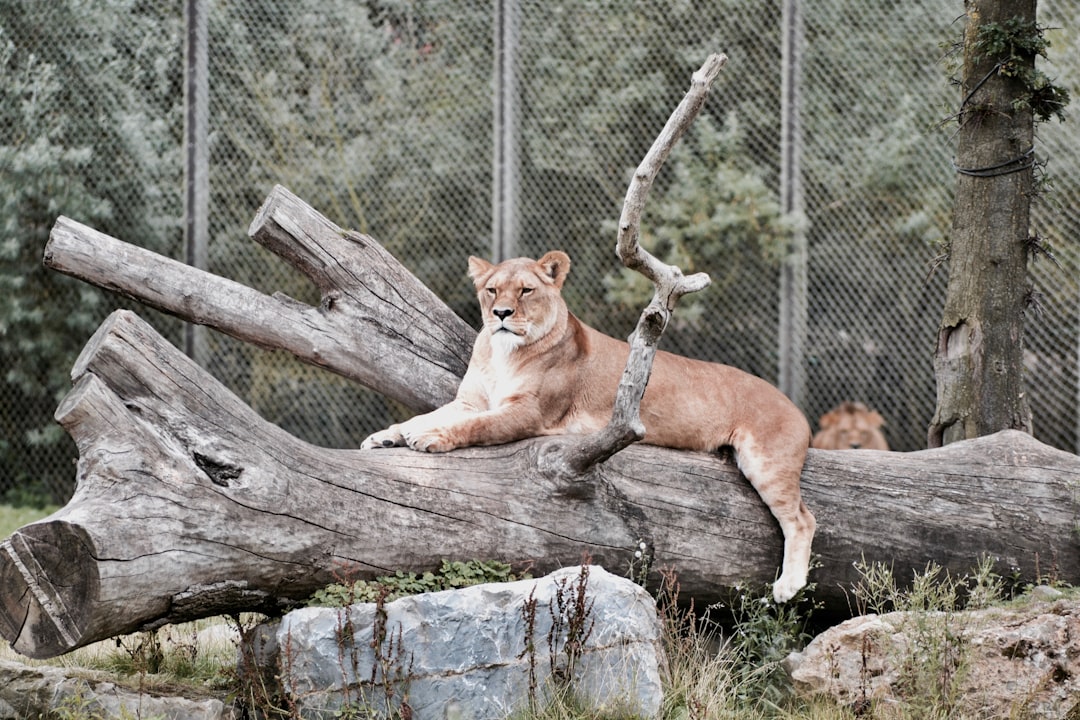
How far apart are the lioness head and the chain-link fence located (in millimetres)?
3935

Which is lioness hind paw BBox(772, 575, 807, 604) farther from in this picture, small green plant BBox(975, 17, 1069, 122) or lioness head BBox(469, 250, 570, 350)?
small green plant BBox(975, 17, 1069, 122)

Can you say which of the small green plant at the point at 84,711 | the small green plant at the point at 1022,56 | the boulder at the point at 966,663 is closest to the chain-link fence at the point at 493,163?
the small green plant at the point at 1022,56

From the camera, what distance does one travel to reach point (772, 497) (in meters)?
5.39

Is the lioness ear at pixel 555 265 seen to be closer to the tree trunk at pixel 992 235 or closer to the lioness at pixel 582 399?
the lioness at pixel 582 399

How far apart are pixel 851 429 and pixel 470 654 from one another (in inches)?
208

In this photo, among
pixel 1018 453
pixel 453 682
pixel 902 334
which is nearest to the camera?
pixel 453 682

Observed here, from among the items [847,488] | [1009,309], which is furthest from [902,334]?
[847,488]

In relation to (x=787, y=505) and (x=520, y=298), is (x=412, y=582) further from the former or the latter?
(x=787, y=505)

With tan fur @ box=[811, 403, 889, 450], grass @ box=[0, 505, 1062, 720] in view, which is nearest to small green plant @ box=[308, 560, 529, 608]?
grass @ box=[0, 505, 1062, 720]

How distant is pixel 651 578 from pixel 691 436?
0.75m

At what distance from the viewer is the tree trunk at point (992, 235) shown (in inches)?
237

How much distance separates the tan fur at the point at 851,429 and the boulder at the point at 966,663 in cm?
411

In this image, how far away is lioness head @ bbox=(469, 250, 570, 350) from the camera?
17.7 ft

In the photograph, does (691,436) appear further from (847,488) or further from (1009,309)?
(1009,309)
